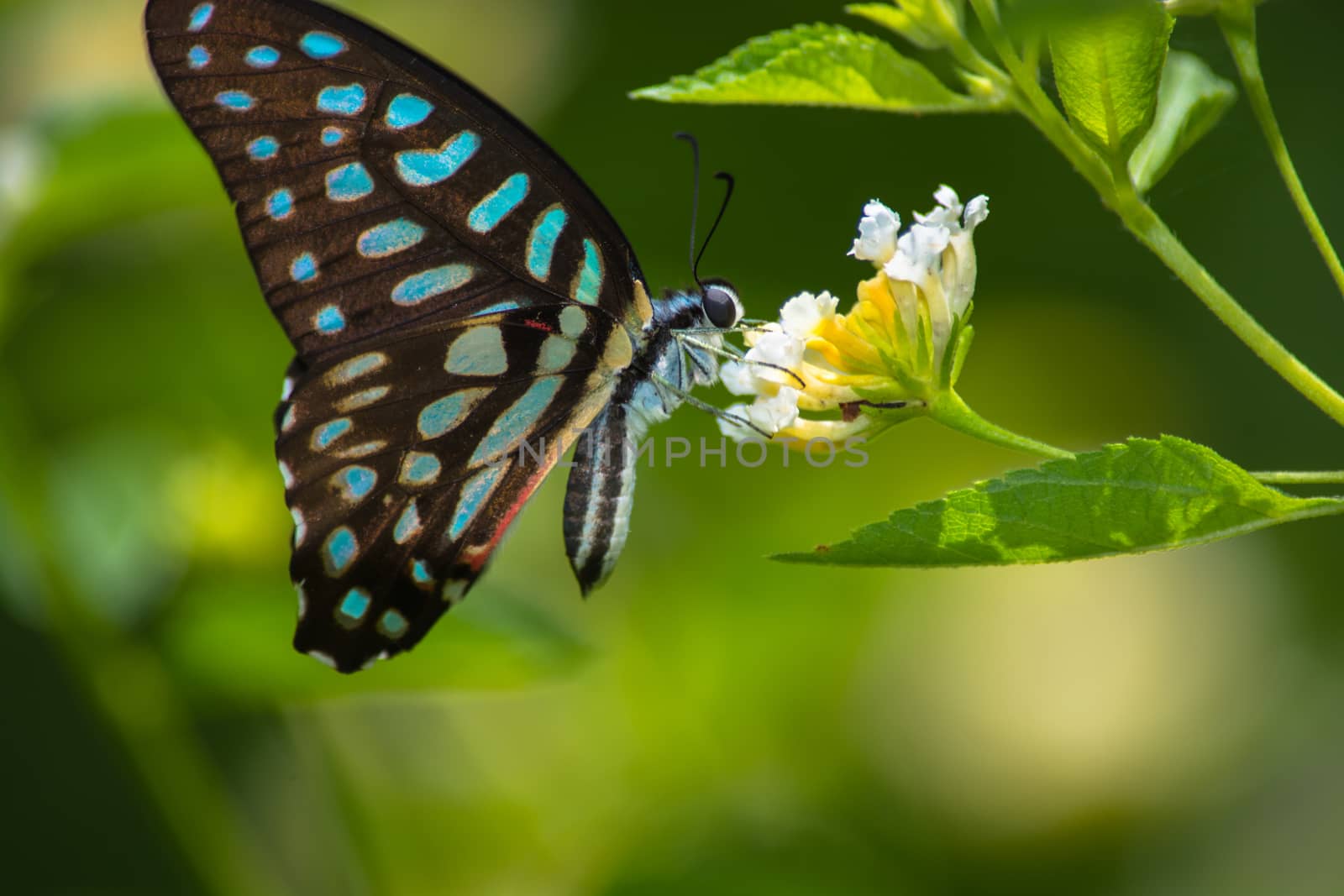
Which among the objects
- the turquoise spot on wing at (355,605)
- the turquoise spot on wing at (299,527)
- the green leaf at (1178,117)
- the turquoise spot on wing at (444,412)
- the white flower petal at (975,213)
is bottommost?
the turquoise spot on wing at (355,605)

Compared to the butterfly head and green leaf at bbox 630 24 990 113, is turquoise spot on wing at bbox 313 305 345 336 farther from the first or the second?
green leaf at bbox 630 24 990 113

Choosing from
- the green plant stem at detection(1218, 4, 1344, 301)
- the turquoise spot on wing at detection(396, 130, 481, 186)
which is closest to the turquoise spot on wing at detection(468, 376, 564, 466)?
the turquoise spot on wing at detection(396, 130, 481, 186)

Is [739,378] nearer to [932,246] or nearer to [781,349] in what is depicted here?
[781,349]

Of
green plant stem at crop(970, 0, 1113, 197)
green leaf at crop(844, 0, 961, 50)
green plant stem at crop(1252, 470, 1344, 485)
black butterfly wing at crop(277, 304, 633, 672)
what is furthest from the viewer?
black butterfly wing at crop(277, 304, 633, 672)

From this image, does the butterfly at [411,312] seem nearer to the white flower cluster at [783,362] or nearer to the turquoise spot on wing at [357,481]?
the turquoise spot on wing at [357,481]

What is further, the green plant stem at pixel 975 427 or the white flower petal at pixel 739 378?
the white flower petal at pixel 739 378

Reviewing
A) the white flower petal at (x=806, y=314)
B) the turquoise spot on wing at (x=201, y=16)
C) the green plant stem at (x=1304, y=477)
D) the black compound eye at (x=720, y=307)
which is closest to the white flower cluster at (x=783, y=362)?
the white flower petal at (x=806, y=314)
